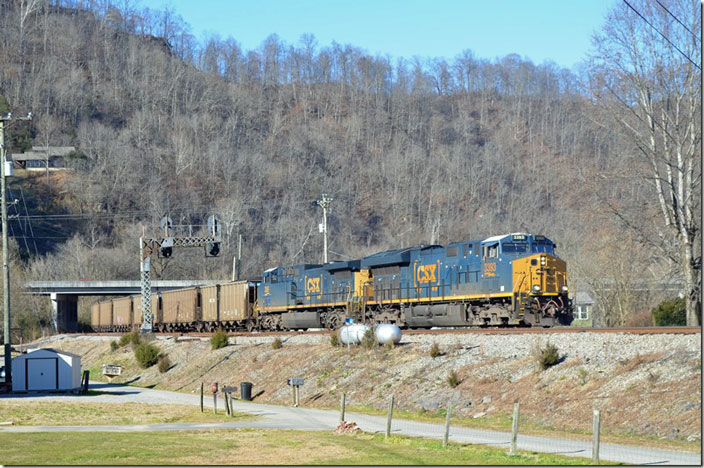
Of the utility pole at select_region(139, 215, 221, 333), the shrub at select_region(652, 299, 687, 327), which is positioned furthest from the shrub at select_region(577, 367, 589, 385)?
the utility pole at select_region(139, 215, 221, 333)

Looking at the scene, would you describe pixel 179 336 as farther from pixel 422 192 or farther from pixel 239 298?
pixel 422 192

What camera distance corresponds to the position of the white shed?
39.5 meters

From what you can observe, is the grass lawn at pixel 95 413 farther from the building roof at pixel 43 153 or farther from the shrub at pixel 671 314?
the building roof at pixel 43 153

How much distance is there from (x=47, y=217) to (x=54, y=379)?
320 ft

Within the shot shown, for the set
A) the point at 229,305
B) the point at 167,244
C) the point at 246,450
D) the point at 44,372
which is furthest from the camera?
the point at 229,305

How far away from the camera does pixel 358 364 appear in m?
34.4

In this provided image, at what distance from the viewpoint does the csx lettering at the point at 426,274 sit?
128ft

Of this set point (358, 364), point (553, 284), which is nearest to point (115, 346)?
point (358, 364)

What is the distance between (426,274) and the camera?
39500 millimetres

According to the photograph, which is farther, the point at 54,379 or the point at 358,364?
the point at 54,379

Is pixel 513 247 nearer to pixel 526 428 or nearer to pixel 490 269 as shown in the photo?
pixel 490 269

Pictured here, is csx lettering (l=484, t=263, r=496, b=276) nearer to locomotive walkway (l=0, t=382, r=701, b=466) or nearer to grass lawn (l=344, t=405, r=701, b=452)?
grass lawn (l=344, t=405, r=701, b=452)

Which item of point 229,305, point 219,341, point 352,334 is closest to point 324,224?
point 229,305

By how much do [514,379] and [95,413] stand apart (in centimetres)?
1451
